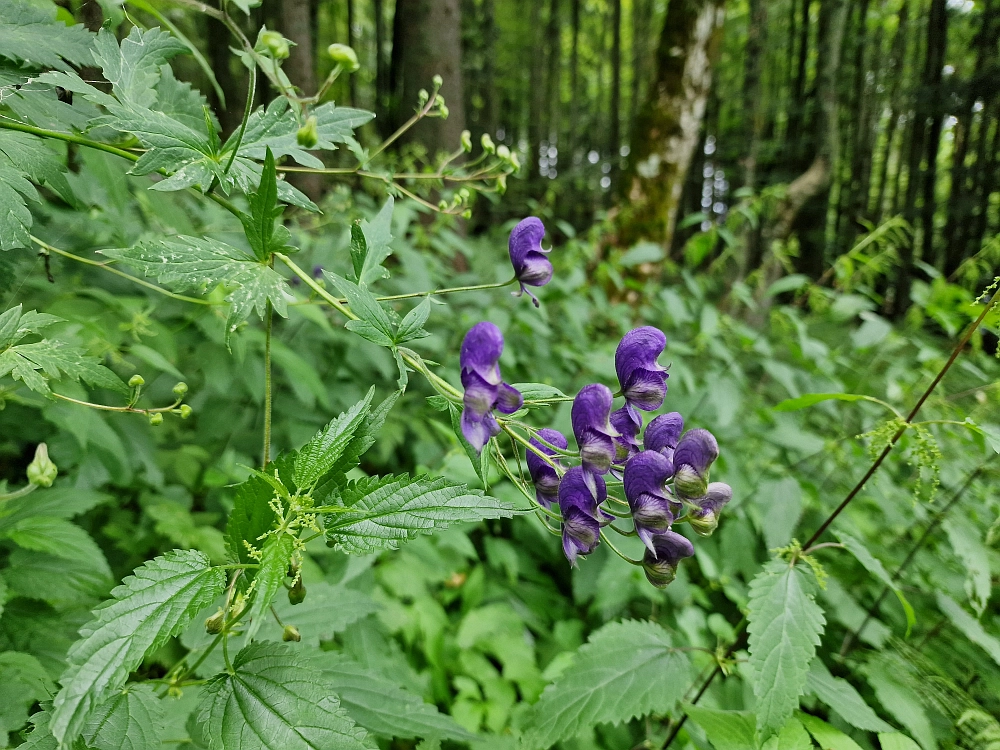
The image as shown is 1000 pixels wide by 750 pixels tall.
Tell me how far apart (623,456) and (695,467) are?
0.40 ft

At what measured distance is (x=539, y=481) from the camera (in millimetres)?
911

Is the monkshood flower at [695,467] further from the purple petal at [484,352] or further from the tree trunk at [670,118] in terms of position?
the tree trunk at [670,118]

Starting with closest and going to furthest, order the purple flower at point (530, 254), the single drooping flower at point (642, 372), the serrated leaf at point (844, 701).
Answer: the single drooping flower at point (642, 372), the purple flower at point (530, 254), the serrated leaf at point (844, 701)

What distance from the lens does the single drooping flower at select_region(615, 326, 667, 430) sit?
2.90 feet

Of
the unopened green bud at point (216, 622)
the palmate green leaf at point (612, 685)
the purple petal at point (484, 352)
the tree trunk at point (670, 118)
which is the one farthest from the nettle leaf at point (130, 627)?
the tree trunk at point (670, 118)

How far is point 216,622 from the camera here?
2.66 ft

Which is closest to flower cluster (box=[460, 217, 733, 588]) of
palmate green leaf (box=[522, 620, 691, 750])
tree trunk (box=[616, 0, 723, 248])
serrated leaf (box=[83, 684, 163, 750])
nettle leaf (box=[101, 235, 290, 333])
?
nettle leaf (box=[101, 235, 290, 333])

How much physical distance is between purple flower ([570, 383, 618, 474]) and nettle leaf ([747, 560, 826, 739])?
53 centimetres

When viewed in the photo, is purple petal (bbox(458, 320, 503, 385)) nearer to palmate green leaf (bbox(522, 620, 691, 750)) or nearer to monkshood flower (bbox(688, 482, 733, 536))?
monkshood flower (bbox(688, 482, 733, 536))

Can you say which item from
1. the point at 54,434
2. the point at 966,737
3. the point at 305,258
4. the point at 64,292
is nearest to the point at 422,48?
the point at 305,258

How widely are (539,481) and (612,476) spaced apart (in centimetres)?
13

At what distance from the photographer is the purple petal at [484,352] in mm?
751

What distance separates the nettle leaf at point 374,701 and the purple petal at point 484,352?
0.72 metres

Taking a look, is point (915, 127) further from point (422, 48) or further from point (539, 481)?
point (539, 481)
